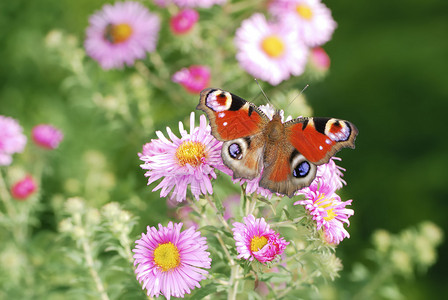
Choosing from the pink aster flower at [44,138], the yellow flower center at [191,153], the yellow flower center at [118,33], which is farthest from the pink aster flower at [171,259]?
the yellow flower center at [118,33]

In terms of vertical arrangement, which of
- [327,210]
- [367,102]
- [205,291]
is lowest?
[205,291]

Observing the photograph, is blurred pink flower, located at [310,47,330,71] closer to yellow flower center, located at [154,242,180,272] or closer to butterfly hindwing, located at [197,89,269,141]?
butterfly hindwing, located at [197,89,269,141]

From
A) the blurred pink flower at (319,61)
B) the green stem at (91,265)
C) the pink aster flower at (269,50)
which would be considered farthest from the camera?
the blurred pink flower at (319,61)

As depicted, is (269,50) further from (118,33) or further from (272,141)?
(272,141)

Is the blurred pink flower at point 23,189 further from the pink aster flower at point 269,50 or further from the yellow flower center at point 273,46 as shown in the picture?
the yellow flower center at point 273,46

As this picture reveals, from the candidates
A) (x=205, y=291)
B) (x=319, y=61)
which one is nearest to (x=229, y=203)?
(x=319, y=61)
